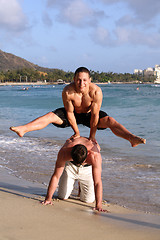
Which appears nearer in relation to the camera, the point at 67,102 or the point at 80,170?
the point at 80,170

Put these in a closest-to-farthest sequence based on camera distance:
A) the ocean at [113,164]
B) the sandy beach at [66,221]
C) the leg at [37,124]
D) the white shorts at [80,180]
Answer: the sandy beach at [66,221], the leg at [37,124], the white shorts at [80,180], the ocean at [113,164]

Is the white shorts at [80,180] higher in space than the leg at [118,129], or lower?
lower

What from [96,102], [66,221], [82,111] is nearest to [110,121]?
[96,102]

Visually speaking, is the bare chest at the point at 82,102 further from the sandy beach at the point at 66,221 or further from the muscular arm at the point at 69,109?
the sandy beach at the point at 66,221

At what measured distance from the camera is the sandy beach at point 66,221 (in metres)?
3.46

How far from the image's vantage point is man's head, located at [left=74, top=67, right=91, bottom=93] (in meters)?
4.98

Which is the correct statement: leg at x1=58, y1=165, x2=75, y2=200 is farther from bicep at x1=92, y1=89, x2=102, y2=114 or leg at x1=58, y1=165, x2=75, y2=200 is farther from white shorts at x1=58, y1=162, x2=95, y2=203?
bicep at x1=92, y1=89, x2=102, y2=114

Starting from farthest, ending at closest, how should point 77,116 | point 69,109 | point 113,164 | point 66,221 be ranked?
point 113,164, point 77,116, point 69,109, point 66,221

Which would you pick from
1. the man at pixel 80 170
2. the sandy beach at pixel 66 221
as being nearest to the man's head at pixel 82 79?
the man at pixel 80 170

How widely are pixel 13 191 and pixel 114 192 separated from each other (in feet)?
5.91

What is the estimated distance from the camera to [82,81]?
5.05 meters

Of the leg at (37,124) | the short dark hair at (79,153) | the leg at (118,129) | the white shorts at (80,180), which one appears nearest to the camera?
the short dark hair at (79,153)

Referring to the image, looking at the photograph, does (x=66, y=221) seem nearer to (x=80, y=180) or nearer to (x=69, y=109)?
(x=80, y=180)

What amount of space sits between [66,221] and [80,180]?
4.04 feet
